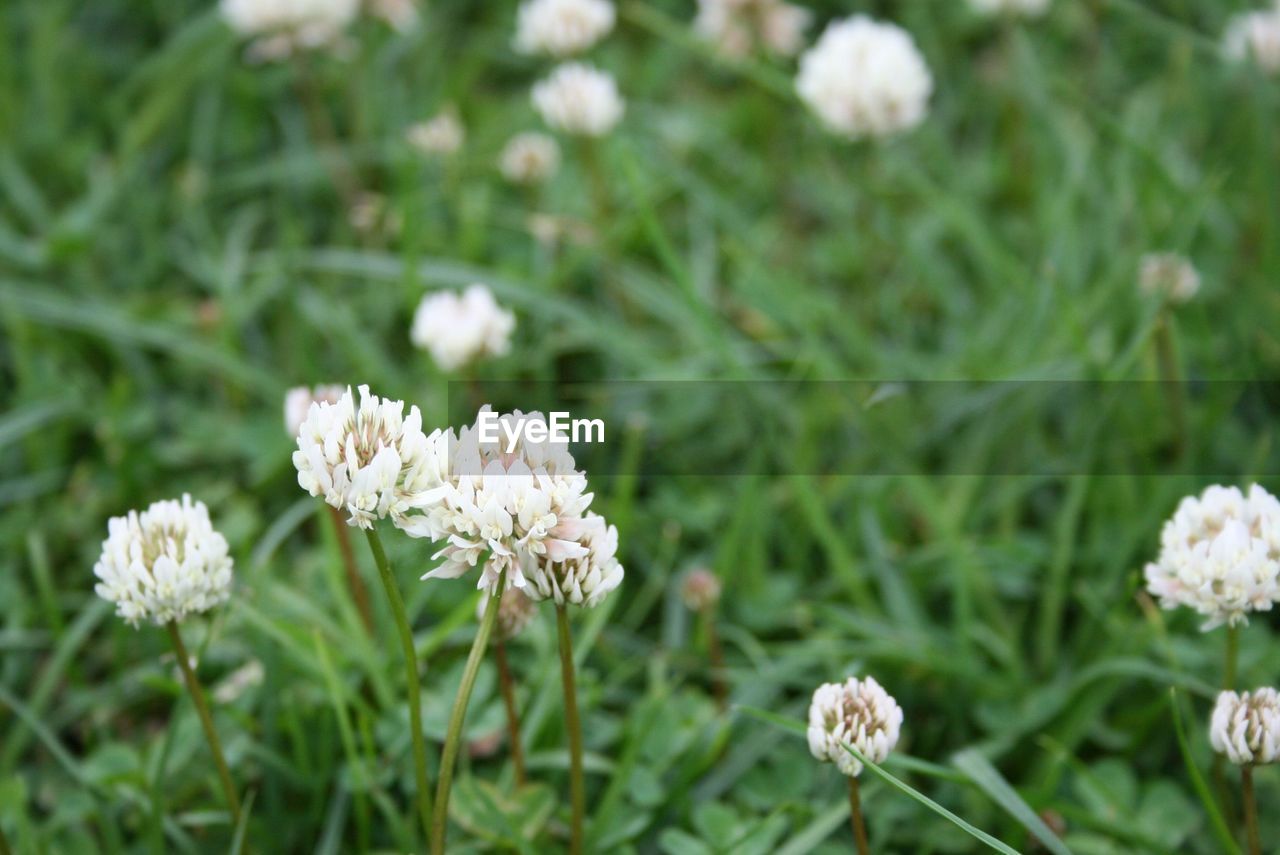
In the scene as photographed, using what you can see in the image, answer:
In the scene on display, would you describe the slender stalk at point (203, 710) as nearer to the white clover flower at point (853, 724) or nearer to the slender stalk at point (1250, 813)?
the white clover flower at point (853, 724)

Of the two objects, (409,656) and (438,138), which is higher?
(438,138)

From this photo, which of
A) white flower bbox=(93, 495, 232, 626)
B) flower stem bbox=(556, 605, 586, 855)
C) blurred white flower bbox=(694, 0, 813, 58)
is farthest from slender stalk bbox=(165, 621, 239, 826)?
blurred white flower bbox=(694, 0, 813, 58)

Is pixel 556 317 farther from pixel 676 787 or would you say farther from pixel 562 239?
pixel 676 787

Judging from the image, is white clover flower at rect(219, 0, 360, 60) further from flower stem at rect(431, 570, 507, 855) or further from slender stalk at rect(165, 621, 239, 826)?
flower stem at rect(431, 570, 507, 855)

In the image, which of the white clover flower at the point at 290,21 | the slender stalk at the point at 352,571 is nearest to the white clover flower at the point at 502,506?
the slender stalk at the point at 352,571

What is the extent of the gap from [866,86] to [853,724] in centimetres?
147

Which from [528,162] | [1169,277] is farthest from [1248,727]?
[528,162]

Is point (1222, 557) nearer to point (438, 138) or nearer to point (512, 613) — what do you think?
point (512, 613)

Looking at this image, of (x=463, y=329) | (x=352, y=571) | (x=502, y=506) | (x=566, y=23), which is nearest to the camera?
(x=502, y=506)

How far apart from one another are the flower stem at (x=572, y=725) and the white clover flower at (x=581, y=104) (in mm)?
1438

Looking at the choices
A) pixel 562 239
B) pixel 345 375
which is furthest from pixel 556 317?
pixel 345 375

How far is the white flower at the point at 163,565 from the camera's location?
53.6 inches

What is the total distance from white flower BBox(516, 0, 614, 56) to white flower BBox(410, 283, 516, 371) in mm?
927

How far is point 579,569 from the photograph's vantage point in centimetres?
121
